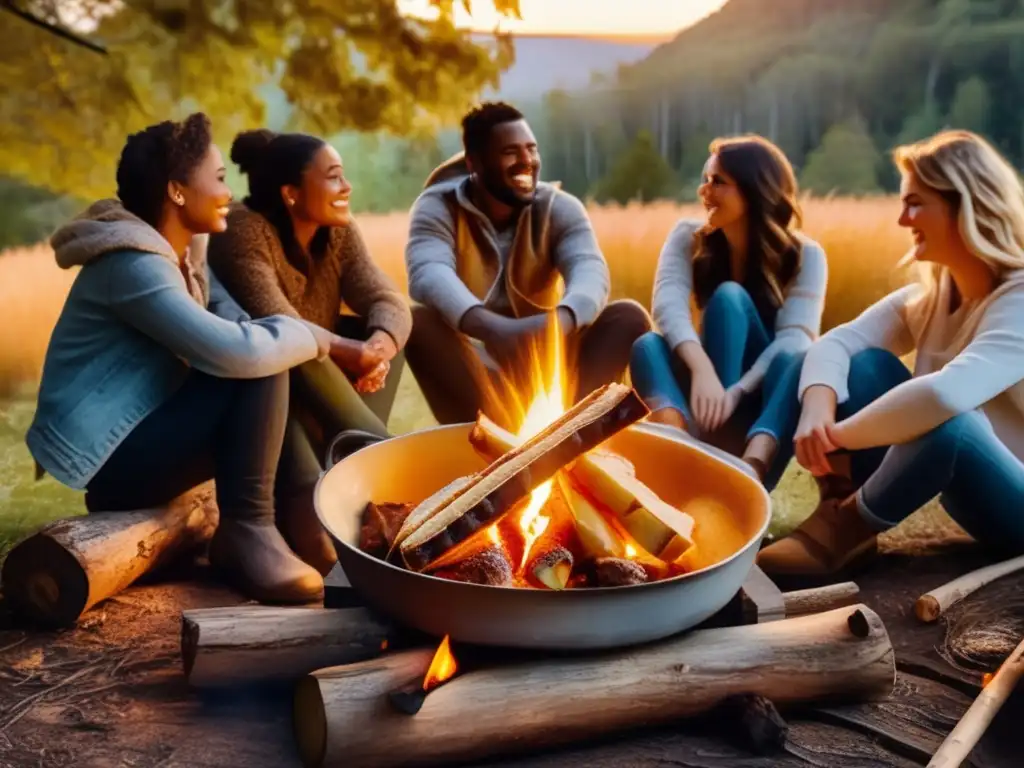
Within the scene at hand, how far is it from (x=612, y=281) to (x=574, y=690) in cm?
297

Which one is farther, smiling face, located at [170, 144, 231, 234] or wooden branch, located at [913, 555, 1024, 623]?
smiling face, located at [170, 144, 231, 234]

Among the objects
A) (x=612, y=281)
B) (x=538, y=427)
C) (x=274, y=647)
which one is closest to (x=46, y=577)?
(x=274, y=647)

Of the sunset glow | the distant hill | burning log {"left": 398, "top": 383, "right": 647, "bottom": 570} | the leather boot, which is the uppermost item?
the sunset glow

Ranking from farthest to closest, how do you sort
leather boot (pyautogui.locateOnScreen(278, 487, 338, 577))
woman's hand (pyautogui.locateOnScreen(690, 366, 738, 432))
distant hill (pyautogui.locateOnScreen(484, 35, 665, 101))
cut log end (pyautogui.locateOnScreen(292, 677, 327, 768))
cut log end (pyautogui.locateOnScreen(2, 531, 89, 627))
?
distant hill (pyautogui.locateOnScreen(484, 35, 665, 101)) < woman's hand (pyautogui.locateOnScreen(690, 366, 738, 432)) < leather boot (pyautogui.locateOnScreen(278, 487, 338, 577)) < cut log end (pyautogui.locateOnScreen(2, 531, 89, 627)) < cut log end (pyautogui.locateOnScreen(292, 677, 327, 768))

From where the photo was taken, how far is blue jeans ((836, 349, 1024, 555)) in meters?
2.36

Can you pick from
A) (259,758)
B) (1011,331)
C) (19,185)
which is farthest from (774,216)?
(19,185)

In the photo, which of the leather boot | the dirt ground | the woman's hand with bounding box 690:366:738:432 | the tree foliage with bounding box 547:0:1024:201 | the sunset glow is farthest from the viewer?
the tree foliage with bounding box 547:0:1024:201

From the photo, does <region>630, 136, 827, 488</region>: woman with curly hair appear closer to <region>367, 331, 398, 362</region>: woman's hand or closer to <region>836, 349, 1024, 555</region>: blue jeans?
<region>836, 349, 1024, 555</region>: blue jeans

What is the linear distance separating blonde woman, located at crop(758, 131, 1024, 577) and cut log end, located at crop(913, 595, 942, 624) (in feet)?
0.76

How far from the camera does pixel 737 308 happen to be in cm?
296

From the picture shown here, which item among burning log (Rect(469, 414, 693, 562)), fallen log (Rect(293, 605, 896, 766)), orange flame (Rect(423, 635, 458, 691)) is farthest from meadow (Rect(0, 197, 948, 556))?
orange flame (Rect(423, 635, 458, 691))

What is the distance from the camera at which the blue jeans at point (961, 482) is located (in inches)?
93.0

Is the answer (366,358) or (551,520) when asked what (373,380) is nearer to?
(366,358)

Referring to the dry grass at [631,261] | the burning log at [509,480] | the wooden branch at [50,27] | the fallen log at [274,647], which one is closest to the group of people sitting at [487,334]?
the fallen log at [274,647]
